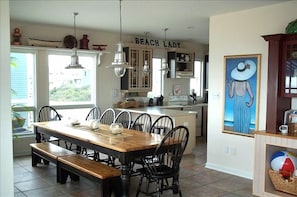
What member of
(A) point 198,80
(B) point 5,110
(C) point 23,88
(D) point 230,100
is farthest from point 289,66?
(A) point 198,80

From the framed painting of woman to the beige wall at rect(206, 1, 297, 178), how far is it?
8 cm

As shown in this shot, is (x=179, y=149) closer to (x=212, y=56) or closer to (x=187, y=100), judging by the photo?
(x=212, y=56)

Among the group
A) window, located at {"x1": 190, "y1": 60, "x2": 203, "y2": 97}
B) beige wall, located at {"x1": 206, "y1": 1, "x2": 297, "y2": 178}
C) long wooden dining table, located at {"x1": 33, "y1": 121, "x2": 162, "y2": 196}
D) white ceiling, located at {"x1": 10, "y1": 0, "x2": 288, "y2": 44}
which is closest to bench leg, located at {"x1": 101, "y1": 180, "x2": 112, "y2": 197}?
long wooden dining table, located at {"x1": 33, "y1": 121, "x2": 162, "y2": 196}

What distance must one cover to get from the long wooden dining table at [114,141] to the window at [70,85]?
1.49m

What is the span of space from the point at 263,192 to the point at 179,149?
1263 millimetres

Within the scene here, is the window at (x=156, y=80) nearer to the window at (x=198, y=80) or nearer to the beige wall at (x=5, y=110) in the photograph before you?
the window at (x=198, y=80)

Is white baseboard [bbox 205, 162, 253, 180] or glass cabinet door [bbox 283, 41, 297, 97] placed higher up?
glass cabinet door [bbox 283, 41, 297, 97]

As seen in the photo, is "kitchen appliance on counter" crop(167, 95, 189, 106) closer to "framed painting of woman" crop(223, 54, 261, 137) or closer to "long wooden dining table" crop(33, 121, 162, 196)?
"framed painting of woman" crop(223, 54, 261, 137)

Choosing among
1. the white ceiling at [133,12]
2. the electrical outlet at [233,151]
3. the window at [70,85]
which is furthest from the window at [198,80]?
the electrical outlet at [233,151]

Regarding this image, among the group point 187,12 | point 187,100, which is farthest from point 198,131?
point 187,12

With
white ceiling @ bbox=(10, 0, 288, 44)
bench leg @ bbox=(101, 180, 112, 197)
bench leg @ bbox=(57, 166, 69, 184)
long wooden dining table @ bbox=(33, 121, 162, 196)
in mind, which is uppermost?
white ceiling @ bbox=(10, 0, 288, 44)

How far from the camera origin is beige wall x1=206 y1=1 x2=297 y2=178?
14.2 ft

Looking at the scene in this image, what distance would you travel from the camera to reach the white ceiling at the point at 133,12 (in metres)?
4.31

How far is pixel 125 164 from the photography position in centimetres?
334
